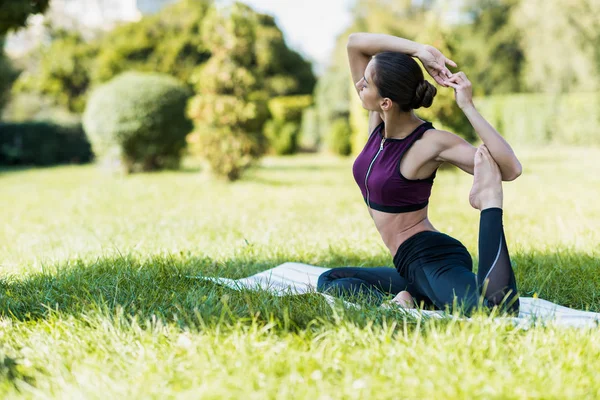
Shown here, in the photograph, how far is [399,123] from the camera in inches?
124

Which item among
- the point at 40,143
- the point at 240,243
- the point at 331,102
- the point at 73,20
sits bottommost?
the point at 240,243

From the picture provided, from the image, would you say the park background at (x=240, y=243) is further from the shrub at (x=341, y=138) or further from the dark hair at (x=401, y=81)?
the dark hair at (x=401, y=81)

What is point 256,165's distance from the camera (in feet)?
36.2

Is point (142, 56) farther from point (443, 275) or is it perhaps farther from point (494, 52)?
point (443, 275)

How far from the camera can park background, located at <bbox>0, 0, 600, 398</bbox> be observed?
2203 mm

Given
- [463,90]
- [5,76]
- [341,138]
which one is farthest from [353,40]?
[5,76]

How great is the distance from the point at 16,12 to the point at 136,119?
3030 mm

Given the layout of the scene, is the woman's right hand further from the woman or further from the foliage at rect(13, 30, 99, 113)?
the foliage at rect(13, 30, 99, 113)

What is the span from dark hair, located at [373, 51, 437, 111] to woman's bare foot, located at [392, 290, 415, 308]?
3.45 feet

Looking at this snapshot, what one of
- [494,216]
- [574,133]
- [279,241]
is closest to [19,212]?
[279,241]

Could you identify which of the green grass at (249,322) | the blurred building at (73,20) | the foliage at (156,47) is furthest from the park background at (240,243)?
the blurred building at (73,20)

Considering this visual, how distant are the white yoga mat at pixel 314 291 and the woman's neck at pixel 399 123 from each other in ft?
3.10

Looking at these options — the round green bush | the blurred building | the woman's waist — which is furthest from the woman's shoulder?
the blurred building

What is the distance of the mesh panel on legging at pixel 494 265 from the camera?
281 cm
